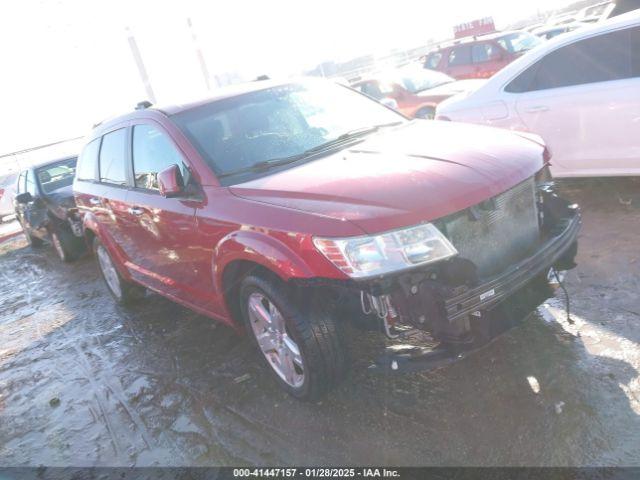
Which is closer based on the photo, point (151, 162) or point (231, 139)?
point (231, 139)

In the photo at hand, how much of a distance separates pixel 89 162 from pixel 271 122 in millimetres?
2630

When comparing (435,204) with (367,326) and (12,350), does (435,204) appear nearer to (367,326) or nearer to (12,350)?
(367,326)

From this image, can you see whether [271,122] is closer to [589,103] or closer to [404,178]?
[404,178]

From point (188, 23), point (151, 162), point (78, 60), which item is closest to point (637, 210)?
point (151, 162)

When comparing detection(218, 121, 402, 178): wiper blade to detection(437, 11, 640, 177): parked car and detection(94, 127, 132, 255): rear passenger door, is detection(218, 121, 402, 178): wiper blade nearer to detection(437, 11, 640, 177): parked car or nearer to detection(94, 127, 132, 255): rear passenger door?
detection(94, 127, 132, 255): rear passenger door

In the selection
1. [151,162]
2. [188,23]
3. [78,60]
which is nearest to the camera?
[151,162]

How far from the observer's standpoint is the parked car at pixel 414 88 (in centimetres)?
959

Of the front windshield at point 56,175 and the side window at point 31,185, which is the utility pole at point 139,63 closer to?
the side window at point 31,185

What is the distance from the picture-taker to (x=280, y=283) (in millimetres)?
2861

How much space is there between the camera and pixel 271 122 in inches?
143

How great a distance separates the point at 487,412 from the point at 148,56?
124 ft

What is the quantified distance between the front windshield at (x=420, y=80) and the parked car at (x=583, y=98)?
4.77 meters

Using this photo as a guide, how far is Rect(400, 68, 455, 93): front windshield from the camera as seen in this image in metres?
10.1

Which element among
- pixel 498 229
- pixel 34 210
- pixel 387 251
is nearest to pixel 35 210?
pixel 34 210
